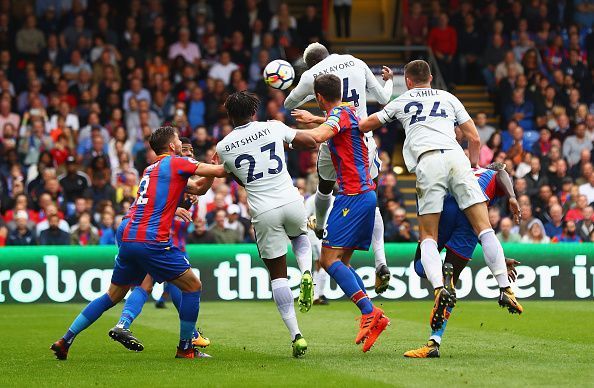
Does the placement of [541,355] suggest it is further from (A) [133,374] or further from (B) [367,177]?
(A) [133,374]

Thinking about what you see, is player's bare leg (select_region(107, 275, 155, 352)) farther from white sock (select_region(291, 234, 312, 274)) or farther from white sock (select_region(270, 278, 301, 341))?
white sock (select_region(291, 234, 312, 274))

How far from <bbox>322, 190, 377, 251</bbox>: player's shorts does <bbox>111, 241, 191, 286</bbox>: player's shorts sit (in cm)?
158

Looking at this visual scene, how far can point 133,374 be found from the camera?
1049cm

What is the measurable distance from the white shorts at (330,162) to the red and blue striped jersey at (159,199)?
179 centimetres

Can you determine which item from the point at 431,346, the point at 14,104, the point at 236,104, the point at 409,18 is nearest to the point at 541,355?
the point at 431,346

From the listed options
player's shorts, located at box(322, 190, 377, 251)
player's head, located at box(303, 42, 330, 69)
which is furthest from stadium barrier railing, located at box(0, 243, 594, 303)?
player's shorts, located at box(322, 190, 377, 251)

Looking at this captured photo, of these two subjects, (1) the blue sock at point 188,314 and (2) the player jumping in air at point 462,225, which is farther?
(2) the player jumping in air at point 462,225

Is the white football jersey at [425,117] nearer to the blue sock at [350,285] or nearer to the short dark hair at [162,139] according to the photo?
the blue sock at [350,285]

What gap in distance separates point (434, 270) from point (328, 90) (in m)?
2.04

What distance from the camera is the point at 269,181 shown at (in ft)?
37.8

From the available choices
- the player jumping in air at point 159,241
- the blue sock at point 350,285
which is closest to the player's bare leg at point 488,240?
the blue sock at point 350,285

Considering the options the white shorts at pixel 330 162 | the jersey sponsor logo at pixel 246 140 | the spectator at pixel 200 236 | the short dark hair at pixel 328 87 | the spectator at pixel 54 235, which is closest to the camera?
A: the jersey sponsor logo at pixel 246 140

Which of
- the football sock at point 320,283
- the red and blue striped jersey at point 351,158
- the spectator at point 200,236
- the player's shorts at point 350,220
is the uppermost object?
the red and blue striped jersey at point 351,158

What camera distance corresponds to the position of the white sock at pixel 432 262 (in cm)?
1149
